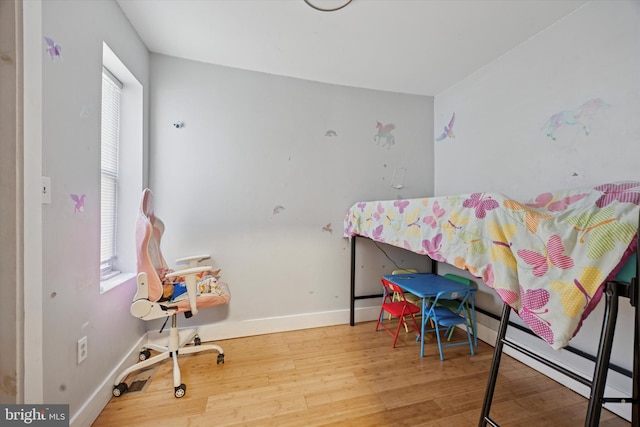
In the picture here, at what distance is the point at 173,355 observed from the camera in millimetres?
1643

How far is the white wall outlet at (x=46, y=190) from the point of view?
1009 millimetres

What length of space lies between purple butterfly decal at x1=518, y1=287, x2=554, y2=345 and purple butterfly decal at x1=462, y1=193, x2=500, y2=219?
346mm

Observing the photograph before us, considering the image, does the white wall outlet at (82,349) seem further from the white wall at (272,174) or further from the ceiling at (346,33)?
the ceiling at (346,33)

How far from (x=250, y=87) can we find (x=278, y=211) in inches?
45.1

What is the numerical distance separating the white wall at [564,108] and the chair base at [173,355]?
2414 millimetres

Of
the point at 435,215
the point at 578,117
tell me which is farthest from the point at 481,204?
the point at 578,117

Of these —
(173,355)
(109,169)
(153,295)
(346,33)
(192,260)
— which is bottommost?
(173,355)

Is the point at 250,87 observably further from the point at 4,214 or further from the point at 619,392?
the point at 619,392

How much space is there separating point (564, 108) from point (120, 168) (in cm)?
314

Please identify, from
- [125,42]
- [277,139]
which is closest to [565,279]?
[277,139]

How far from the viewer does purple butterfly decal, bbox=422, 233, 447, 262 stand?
135 centimetres

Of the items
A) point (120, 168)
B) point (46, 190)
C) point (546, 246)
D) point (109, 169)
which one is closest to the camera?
point (546, 246)

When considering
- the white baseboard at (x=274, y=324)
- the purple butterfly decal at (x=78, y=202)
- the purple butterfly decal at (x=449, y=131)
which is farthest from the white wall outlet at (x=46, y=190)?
the purple butterfly decal at (x=449, y=131)

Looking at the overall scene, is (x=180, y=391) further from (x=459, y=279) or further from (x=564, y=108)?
(x=564, y=108)
